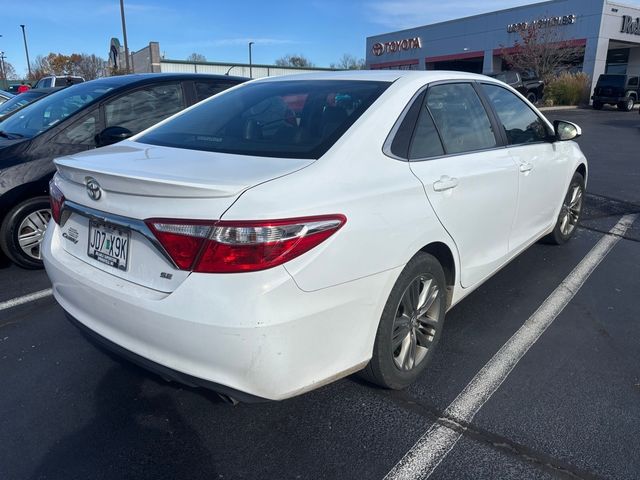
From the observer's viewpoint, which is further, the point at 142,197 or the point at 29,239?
the point at 29,239

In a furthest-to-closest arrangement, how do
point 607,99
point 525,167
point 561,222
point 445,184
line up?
point 607,99, point 561,222, point 525,167, point 445,184

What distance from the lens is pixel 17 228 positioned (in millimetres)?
4395

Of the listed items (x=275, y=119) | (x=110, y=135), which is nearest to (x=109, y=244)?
(x=275, y=119)

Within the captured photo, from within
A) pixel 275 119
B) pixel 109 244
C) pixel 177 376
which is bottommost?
pixel 177 376

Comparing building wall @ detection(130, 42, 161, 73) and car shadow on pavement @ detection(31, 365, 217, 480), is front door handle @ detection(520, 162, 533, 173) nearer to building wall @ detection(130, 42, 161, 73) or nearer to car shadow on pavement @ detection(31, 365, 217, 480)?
car shadow on pavement @ detection(31, 365, 217, 480)

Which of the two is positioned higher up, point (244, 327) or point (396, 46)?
point (396, 46)

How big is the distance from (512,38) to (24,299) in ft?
140

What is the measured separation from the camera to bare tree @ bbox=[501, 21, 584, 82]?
3338 cm

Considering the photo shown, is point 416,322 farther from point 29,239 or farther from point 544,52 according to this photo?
point 544,52

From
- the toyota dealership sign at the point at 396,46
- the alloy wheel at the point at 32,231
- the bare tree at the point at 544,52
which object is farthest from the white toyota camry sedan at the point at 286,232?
the toyota dealership sign at the point at 396,46

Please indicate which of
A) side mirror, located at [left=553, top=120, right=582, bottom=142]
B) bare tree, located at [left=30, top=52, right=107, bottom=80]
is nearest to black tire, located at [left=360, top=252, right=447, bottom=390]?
side mirror, located at [left=553, top=120, right=582, bottom=142]

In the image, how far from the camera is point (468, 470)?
2.22m

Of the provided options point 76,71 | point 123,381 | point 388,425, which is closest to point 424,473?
point 388,425

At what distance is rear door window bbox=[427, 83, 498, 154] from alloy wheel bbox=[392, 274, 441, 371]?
815 millimetres
